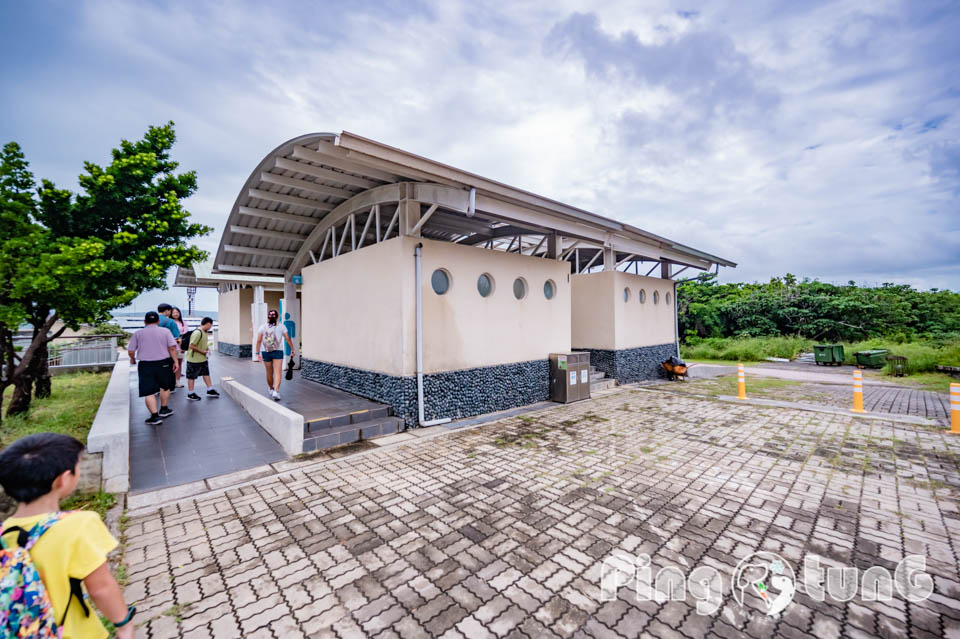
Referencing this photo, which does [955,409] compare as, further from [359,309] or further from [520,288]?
[359,309]

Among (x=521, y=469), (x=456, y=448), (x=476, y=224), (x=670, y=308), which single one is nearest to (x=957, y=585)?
(x=521, y=469)

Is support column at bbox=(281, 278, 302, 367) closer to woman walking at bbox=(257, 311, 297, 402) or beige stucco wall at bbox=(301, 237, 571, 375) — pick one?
beige stucco wall at bbox=(301, 237, 571, 375)

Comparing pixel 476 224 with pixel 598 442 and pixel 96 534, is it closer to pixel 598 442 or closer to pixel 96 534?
pixel 598 442

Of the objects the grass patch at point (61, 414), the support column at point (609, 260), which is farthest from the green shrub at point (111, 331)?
the support column at point (609, 260)

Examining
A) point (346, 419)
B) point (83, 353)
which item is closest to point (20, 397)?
point (346, 419)

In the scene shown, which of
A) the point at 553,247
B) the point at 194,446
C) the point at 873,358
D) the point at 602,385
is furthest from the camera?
the point at 873,358

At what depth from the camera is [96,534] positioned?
153cm

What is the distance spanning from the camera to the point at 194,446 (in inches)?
222

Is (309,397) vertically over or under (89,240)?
under

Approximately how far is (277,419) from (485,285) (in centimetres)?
458

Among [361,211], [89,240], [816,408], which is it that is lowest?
[816,408]

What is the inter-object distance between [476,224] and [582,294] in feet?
15.1

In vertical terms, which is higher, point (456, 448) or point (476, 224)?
point (476, 224)

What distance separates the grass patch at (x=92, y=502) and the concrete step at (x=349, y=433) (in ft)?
6.79
